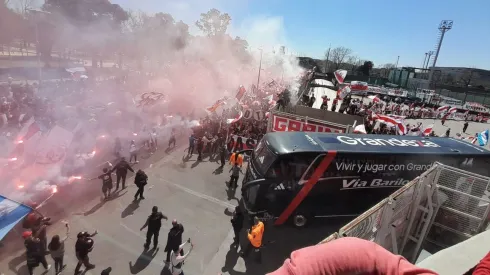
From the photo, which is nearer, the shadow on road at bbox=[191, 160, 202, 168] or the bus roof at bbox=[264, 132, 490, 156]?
the bus roof at bbox=[264, 132, 490, 156]

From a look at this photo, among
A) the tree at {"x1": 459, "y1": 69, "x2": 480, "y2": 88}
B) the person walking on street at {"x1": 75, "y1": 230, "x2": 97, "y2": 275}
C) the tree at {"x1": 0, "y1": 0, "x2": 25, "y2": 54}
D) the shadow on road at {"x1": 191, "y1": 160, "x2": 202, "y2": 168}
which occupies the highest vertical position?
the tree at {"x1": 459, "y1": 69, "x2": 480, "y2": 88}

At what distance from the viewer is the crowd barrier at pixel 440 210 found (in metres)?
5.73

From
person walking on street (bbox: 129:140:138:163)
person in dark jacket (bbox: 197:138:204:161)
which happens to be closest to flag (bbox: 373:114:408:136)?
person in dark jacket (bbox: 197:138:204:161)

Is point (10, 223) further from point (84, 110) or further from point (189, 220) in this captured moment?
point (84, 110)

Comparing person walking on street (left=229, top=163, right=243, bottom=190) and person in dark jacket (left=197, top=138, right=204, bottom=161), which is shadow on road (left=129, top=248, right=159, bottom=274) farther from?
person in dark jacket (left=197, top=138, right=204, bottom=161)

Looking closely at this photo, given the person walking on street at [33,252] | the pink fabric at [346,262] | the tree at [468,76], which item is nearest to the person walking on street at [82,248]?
the person walking on street at [33,252]

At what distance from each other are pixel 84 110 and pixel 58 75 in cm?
1450

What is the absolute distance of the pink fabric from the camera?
130cm

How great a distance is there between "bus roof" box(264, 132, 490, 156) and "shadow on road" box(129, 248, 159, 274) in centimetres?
426

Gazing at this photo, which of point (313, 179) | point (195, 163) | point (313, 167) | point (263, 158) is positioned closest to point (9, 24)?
point (195, 163)

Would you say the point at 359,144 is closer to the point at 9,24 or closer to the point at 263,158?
the point at 263,158

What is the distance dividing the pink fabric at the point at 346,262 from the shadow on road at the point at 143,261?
6397mm

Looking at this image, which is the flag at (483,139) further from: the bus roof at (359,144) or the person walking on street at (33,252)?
the person walking on street at (33,252)

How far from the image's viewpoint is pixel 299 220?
8.17 meters
